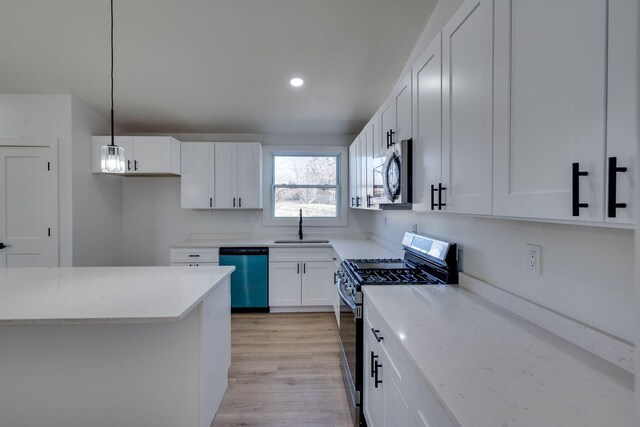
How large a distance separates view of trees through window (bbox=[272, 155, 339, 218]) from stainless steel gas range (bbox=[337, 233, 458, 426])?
2.23m

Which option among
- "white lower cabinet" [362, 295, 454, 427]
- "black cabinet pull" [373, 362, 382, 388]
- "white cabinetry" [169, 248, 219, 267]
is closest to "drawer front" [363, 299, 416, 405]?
"white lower cabinet" [362, 295, 454, 427]

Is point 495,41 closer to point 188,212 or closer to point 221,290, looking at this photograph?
point 221,290

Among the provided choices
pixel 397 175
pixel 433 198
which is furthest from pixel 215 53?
pixel 433 198

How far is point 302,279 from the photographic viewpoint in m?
3.86

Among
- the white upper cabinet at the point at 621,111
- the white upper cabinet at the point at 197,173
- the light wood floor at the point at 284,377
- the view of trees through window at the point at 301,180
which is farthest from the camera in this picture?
the view of trees through window at the point at 301,180

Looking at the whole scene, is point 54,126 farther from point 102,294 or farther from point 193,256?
point 102,294

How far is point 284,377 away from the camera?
2430mm

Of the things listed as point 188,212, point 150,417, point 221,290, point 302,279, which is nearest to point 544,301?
point 221,290

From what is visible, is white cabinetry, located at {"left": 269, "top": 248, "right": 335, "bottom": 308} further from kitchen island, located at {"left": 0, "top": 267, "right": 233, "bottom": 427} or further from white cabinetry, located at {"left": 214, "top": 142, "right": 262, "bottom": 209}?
kitchen island, located at {"left": 0, "top": 267, "right": 233, "bottom": 427}

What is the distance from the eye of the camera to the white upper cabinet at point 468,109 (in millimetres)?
1083

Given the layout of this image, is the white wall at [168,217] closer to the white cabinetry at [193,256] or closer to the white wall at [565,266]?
the white cabinetry at [193,256]

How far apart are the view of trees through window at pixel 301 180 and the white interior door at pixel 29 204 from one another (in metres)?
2.60

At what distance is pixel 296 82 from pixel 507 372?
124 inches

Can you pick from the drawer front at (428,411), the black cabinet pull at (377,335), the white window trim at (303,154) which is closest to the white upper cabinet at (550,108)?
the drawer front at (428,411)
